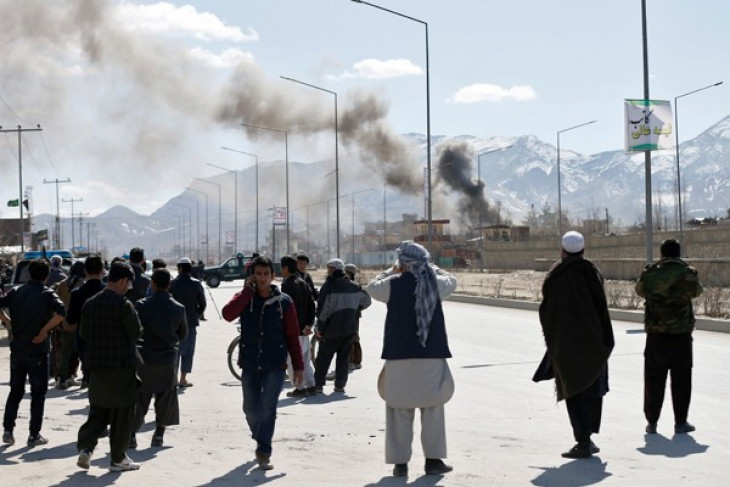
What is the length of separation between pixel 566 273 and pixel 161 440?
139 inches

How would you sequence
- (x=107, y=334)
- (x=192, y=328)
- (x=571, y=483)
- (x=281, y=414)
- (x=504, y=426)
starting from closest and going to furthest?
(x=571, y=483) < (x=107, y=334) < (x=504, y=426) < (x=281, y=414) < (x=192, y=328)

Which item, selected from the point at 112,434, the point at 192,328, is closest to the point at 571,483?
the point at 112,434

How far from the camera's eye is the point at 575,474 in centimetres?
802

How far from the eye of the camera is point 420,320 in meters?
Result: 7.99

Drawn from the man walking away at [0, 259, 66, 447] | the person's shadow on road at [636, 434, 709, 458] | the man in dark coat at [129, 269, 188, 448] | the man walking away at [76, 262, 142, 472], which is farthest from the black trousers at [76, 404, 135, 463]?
the person's shadow on road at [636, 434, 709, 458]

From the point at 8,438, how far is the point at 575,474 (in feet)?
15.3

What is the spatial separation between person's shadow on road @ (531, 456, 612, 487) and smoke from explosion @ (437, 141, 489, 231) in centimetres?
9768

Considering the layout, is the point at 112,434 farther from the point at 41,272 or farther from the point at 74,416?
the point at 74,416

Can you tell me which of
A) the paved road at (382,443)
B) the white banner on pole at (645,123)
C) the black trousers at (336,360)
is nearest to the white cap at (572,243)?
the paved road at (382,443)

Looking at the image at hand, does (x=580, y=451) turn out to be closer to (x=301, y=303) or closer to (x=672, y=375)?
(x=672, y=375)

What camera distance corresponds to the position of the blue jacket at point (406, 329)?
802 centimetres

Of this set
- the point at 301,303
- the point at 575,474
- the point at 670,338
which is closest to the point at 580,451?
the point at 575,474

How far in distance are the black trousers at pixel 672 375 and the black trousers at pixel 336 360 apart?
14.2 ft

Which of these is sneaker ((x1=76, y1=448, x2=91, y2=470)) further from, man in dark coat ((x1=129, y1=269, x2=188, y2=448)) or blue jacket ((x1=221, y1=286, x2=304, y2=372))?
blue jacket ((x1=221, y1=286, x2=304, y2=372))
